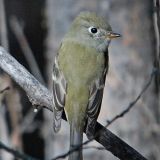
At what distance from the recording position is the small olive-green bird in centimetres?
495

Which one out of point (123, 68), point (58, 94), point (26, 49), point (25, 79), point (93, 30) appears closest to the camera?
point (25, 79)

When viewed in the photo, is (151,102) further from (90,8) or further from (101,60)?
(101,60)

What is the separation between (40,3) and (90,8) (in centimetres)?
373

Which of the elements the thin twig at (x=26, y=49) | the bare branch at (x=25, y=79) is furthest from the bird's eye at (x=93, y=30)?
the thin twig at (x=26, y=49)

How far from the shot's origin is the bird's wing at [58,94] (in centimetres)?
495

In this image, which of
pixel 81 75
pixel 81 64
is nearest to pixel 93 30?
pixel 81 64

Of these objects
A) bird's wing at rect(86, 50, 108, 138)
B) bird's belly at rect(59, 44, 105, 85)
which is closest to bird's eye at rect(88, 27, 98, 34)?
bird's belly at rect(59, 44, 105, 85)

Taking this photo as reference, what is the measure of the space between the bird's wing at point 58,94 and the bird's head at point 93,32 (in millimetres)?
376

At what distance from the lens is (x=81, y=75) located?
5172 mm

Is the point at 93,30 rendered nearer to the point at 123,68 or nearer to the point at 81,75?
the point at 81,75

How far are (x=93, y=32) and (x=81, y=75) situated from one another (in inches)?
21.2

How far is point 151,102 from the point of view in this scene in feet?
26.4

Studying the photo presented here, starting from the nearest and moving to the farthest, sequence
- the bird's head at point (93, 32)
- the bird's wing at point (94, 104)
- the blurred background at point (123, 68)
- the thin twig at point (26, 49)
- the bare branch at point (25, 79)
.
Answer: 1. the bare branch at point (25, 79)
2. the bird's wing at point (94, 104)
3. the bird's head at point (93, 32)
4. the blurred background at point (123, 68)
5. the thin twig at point (26, 49)

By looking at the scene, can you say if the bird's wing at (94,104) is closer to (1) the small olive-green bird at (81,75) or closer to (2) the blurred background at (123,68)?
(1) the small olive-green bird at (81,75)
